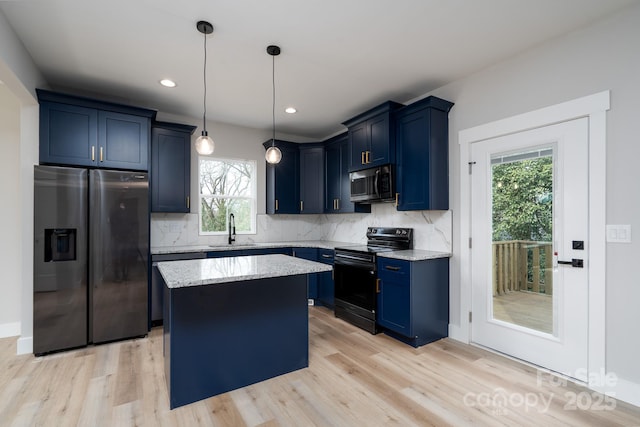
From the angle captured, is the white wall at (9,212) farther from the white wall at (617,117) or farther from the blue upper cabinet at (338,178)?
the white wall at (617,117)

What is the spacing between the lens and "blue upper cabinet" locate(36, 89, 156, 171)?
2977 mm

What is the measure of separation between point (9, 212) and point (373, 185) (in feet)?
13.4

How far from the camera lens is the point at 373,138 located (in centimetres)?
369

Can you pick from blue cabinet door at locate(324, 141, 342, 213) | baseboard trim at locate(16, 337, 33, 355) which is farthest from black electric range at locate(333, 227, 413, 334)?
baseboard trim at locate(16, 337, 33, 355)

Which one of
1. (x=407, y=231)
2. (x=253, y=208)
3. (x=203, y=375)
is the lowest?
(x=203, y=375)

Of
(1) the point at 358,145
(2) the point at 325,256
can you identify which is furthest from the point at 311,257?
(1) the point at 358,145

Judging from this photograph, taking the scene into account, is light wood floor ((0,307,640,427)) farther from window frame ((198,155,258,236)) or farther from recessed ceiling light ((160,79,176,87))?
recessed ceiling light ((160,79,176,87))

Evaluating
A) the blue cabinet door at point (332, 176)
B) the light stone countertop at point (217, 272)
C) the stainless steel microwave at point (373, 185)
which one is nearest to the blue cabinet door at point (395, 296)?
the stainless steel microwave at point (373, 185)

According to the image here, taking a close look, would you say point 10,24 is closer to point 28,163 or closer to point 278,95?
point 28,163

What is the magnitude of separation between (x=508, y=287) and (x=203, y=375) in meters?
2.68

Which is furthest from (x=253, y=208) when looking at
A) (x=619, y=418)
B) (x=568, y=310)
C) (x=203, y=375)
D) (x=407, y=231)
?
(x=619, y=418)

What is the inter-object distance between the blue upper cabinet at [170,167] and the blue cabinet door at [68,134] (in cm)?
66

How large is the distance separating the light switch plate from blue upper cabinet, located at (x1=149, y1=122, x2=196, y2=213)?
13.7 feet

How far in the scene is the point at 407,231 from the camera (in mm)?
3699
